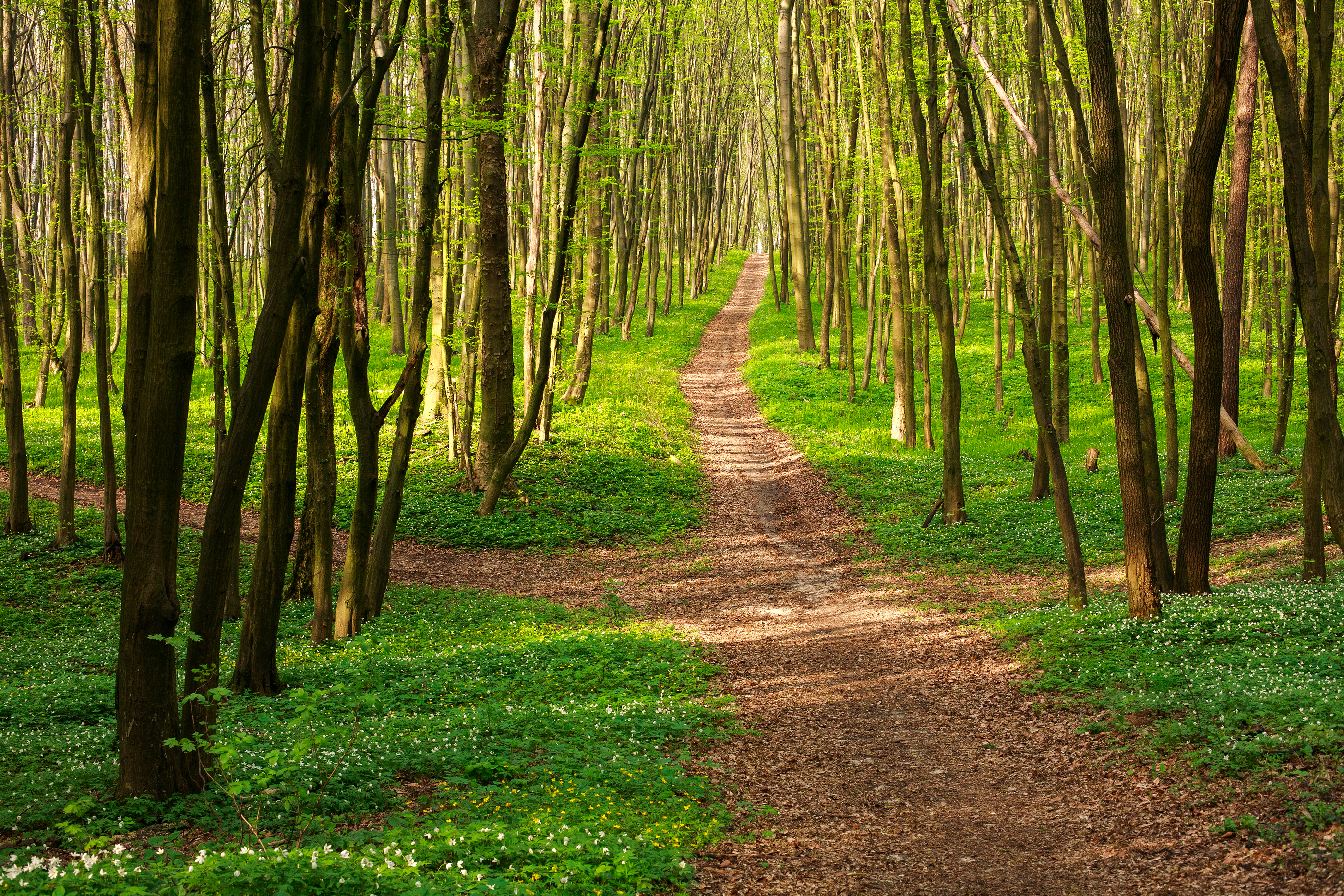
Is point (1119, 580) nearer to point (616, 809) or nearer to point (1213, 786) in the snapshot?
point (1213, 786)

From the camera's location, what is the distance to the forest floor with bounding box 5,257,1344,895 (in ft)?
15.4

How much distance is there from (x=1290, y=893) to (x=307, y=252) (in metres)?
6.26

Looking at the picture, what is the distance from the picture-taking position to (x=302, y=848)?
405 cm

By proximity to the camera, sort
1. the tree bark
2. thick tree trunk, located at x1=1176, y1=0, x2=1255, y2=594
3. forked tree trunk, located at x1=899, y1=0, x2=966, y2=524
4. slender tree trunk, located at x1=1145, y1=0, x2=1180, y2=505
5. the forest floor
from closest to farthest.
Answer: the forest floor < the tree bark < thick tree trunk, located at x1=1176, y1=0, x2=1255, y2=594 < slender tree trunk, located at x1=1145, y1=0, x2=1180, y2=505 < forked tree trunk, located at x1=899, y1=0, x2=966, y2=524

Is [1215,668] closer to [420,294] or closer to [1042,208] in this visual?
[420,294]

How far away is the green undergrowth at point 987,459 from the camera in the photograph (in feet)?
41.0

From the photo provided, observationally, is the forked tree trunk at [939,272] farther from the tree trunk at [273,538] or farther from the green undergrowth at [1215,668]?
the tree trunk at [273,538]

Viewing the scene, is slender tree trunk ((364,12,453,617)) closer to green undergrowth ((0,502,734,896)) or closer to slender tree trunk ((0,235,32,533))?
green undergrowth ((0,502,734,896))

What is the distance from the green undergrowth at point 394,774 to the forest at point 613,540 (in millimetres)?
41

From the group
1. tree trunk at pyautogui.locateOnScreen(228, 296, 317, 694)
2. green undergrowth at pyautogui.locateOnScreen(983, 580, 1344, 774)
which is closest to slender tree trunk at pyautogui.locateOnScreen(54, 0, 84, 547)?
tree trunk at pyautogui.locateOnScreen(228, 296, 317, 694)

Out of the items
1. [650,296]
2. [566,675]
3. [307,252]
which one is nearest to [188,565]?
[566,675]

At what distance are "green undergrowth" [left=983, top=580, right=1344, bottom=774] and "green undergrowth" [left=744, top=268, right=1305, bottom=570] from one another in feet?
11.9

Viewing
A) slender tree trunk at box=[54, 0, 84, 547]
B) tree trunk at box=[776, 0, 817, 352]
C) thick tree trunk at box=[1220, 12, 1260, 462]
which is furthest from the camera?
tree trunk at box=[776, 0, 817, 352]

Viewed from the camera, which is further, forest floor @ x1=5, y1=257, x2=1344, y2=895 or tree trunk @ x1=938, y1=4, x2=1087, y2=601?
tree trunk @ x1=938, y1=4, x2=1087, y2=601
